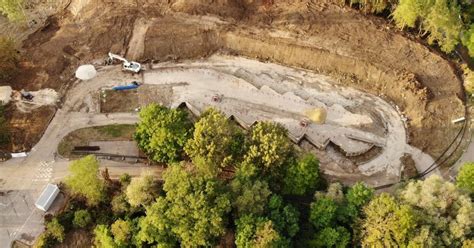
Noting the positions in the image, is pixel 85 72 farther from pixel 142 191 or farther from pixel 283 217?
pixel 283 217

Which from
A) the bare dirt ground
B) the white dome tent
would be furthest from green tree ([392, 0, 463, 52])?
the white dome tent

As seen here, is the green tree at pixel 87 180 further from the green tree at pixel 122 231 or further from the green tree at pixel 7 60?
the green tree at pixel 7 60

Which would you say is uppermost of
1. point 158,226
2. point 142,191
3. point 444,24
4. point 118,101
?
point 444,24

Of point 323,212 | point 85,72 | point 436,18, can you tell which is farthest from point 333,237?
point 85,72

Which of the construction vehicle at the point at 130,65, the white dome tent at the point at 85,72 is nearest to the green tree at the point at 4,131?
the white dome tent at the point at 85,72

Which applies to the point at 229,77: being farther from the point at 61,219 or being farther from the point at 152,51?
the point at 61,219

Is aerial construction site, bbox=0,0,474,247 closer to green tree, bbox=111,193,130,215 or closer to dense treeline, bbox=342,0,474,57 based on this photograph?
dense treeline, bbox=342,0,474,57
